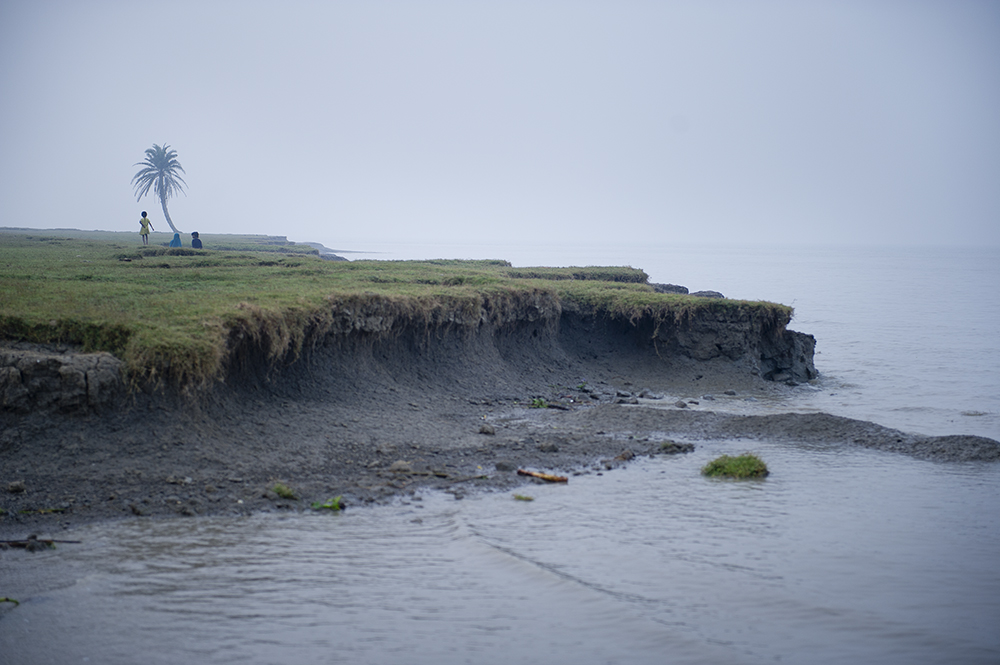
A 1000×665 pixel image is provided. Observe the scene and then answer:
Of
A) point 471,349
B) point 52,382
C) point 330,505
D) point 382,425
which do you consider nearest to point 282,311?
point 382,425

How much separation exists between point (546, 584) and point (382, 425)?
17.8 ft

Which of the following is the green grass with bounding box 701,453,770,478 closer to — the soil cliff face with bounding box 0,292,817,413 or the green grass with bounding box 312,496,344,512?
the green grass with bounding box 312,496,344,512

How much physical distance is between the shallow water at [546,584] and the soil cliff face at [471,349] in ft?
7.55

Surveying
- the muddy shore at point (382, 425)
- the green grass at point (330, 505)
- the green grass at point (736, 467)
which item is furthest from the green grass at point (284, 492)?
the green grass at point (736, 467)

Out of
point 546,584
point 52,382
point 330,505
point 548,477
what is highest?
point 52,382

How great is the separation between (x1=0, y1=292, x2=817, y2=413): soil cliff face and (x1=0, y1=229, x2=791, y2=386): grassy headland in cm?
8

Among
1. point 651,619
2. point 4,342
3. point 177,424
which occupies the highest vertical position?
point 4,342

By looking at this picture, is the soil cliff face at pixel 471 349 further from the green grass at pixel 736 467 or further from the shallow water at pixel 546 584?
the green grass at pixel 736 467

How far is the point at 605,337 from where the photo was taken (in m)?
19.4

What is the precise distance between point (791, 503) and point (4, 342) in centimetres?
1035

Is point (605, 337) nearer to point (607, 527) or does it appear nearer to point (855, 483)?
point (855, 483)

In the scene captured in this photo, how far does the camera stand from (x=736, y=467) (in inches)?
406

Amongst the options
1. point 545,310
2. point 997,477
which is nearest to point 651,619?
point 997,477

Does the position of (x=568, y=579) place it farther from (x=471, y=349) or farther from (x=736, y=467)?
(x=471, y=349)
